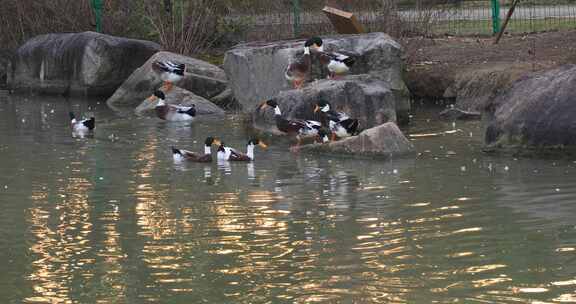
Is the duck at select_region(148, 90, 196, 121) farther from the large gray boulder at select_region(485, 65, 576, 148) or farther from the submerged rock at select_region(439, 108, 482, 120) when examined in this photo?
the large gray boulder at select_region(485, 65, 576, 148)

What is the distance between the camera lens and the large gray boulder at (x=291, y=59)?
19781 mm

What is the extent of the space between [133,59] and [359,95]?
821 centimetres

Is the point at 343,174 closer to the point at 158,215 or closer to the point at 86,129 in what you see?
→ the point at 158,215

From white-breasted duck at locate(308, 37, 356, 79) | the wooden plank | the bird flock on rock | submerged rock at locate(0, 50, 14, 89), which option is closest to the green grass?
the wooden plank

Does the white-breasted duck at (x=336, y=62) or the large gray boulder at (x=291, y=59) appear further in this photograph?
the large gray boulder at (x=291, y=59)

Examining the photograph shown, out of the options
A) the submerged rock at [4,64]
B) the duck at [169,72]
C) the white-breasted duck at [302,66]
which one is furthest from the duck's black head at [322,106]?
the submerged rock at [4,64]

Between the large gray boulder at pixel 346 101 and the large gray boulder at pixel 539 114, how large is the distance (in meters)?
2.45

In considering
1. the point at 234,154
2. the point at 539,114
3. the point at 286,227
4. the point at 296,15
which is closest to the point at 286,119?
the point at 234,154

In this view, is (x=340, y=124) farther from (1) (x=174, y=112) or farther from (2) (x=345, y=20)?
(2) (x=345, y=20)

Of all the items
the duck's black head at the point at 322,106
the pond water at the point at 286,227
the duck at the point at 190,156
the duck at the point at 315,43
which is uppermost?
the duck at the point at 315,43

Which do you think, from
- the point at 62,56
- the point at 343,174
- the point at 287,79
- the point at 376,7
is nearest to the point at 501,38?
the point at 376,7

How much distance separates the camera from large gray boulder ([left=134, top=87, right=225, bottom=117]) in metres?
21.1

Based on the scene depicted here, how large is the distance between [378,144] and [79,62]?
1089 cm

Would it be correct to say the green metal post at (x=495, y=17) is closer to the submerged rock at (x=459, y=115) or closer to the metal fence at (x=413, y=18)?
the metal fence at (x=413, y=18)
